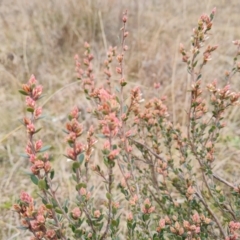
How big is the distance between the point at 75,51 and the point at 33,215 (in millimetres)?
2433

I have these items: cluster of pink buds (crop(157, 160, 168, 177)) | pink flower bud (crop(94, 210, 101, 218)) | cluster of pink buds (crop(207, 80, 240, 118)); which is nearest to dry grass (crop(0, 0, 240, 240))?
cluster of pink buds (crop(157, 160, 168, 177))

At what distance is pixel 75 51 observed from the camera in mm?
3117

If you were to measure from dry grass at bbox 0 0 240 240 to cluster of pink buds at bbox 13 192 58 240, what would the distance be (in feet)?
4.07

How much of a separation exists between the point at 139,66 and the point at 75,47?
60 centimetres

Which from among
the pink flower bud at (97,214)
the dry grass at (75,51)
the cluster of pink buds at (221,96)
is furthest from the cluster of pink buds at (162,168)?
the dry grass at (75,51)

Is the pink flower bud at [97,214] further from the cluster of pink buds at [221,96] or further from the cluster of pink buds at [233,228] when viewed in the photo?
the cluster of pink buds at [221,96]

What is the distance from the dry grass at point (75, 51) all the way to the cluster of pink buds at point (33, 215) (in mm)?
1239

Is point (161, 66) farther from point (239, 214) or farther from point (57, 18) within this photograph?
point (239, 214)

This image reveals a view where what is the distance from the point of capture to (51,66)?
301 cm

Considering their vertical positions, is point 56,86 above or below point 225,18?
below

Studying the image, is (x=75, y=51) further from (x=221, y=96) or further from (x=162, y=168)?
(x=221, y=96)

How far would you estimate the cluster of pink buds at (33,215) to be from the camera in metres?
0.79

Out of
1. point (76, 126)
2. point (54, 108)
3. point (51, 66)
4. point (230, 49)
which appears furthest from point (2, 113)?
point (76, 126)

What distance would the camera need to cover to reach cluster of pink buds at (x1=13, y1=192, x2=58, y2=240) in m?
0.79
